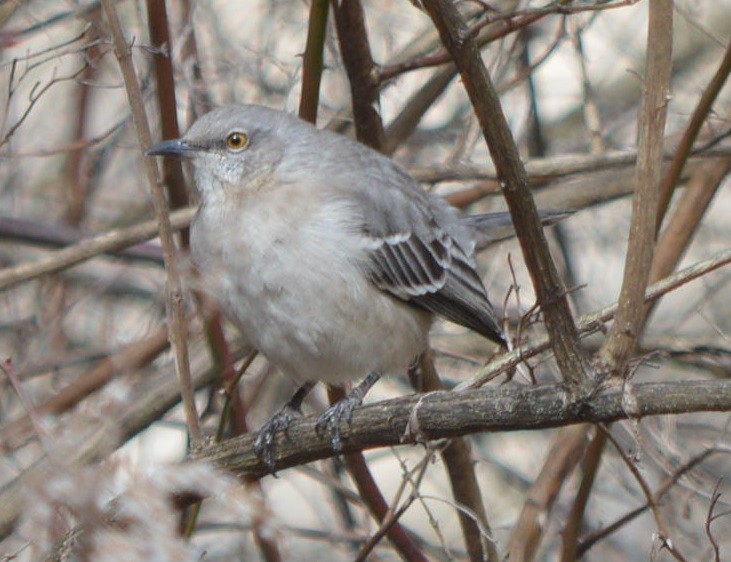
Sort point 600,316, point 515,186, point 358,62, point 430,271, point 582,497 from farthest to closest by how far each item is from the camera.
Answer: point 430,271 < point 358,62 < point 582,497 < point 600,316 < point 515,186

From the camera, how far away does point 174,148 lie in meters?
4.09

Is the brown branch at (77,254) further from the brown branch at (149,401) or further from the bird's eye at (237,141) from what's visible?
the brown branch at (149,401)

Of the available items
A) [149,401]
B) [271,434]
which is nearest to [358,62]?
[271,434]

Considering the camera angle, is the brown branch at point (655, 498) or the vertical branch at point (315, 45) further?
the vertical branch at point (315, 45)

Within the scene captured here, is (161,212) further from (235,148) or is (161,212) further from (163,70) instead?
(235,148)

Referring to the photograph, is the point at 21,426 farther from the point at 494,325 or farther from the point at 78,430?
the point at 494,325

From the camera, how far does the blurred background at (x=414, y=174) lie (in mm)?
4664

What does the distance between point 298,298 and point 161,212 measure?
3.22ft

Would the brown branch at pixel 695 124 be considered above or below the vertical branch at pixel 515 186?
above

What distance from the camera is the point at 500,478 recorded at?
652cm

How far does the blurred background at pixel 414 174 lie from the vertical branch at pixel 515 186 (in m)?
Answer: 0.61

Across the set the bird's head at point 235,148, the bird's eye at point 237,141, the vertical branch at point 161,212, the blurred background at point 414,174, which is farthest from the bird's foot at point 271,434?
the bird's eye at point 237,141

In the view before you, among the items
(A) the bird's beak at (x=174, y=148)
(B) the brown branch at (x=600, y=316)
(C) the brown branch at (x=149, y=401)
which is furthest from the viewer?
(A) the bird's beak at (x=174, y=148)

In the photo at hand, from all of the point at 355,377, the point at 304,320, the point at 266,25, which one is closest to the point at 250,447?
the point at 304,320
